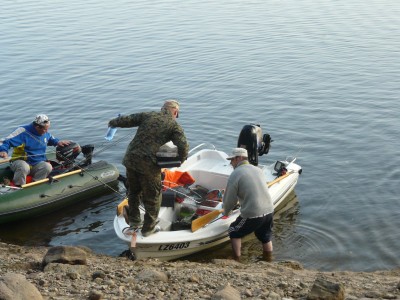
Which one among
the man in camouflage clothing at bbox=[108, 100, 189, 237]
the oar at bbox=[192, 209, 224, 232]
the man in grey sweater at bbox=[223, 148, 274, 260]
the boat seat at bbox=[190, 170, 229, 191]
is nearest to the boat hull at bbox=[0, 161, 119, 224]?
the boat seat at bbox=[190, 170, 229, 191]

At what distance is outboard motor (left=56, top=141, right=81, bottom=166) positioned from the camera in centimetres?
1212

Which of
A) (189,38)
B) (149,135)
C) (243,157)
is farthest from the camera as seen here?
(189,38)

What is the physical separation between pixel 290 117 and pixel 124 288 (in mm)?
10912

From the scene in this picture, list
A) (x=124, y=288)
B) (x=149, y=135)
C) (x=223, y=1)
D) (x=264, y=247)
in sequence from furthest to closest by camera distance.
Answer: (x=223, y=1) < (x=264, y=247) < (x=149, y=135) < (x=124, y=288)

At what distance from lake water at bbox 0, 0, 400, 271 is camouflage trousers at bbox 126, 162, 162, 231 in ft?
4.41

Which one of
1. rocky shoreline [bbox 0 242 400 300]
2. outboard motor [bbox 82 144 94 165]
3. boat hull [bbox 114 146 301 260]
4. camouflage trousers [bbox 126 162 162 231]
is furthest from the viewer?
outboard motor [bbox 82 144 94 165]

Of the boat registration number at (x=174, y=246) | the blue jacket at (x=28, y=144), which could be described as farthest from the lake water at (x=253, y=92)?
the blue jacket at (x=28, y=144)

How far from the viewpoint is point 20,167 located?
36.9 ft

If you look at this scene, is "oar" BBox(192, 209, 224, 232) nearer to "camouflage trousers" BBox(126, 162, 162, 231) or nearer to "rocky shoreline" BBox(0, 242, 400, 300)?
"camouflage trousers" BBox(126, 162, 162, 231)

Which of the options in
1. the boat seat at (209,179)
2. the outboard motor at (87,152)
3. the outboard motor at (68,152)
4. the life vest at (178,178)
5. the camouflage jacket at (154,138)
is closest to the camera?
the camouflage jacket at (154,138)

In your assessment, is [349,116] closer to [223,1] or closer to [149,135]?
[149,135]

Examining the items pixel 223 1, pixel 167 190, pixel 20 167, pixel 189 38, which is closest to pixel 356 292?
pixel 167 190

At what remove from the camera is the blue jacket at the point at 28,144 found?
11344mm

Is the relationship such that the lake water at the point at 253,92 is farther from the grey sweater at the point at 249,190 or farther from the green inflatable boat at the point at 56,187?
the grey sweater at the point at 249,190
